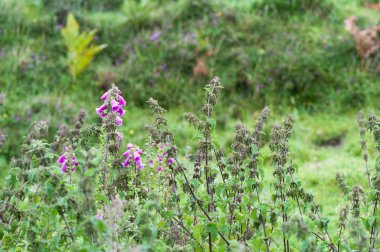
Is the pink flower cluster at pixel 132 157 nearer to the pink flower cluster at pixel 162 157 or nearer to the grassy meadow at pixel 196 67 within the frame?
the pink flower cluster at pixel 162 157

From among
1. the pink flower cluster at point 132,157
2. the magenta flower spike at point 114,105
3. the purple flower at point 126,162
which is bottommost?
the purple flower at point 126,162

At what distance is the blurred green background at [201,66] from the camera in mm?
7980

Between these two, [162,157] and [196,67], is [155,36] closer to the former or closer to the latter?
[196,67]

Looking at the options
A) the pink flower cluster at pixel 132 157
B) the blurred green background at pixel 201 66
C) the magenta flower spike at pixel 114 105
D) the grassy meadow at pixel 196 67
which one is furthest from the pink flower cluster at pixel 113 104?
the blurred green background at pixel 201 66

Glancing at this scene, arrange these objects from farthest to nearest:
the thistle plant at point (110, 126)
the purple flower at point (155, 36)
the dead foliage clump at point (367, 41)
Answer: the purple flower at point (155, 36), the dead foliage clump at point (367, 41), the thistle plant at point (110, 126)

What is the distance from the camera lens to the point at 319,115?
A: 27.2 feet

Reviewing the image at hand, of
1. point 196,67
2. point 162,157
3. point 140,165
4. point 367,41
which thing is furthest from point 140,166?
point 367,41

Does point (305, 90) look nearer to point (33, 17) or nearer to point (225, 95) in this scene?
point (225, 95)

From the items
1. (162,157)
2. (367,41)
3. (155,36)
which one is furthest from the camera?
(155,36)

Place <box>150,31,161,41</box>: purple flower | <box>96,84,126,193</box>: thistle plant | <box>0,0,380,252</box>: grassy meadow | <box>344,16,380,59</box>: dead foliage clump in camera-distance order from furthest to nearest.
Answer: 1. <box>150,31,161,41</box>: purple flower
2. <box>344,16,380,59</box>: dead foliage clump
3. <box>0,0,380,252</box>: grassy meadow
4. <box>96,84,126,193</box>: thistle plant

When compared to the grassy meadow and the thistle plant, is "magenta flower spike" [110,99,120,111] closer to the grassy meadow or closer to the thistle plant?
the thistle plant

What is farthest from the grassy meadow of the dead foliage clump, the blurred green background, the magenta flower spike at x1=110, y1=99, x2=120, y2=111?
the magenta flower spike at x1=110, y1=99, x2=120, y2=111

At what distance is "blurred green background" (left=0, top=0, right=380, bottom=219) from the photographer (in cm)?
798

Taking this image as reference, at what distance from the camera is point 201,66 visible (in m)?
8.82
